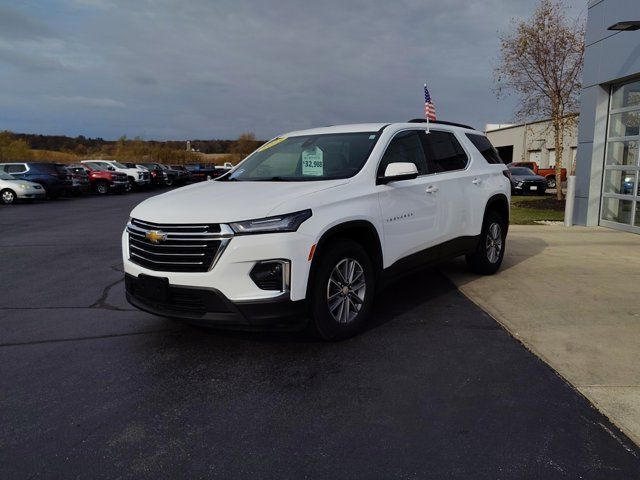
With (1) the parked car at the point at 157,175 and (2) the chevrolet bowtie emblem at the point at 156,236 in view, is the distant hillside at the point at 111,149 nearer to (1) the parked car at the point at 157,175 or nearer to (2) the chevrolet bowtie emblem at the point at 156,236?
(1) the parked car at the point at 157,175

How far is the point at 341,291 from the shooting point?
427 centimetres

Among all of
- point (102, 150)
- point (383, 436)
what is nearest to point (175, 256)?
point (383, 436)

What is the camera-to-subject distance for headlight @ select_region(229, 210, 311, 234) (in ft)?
12.0

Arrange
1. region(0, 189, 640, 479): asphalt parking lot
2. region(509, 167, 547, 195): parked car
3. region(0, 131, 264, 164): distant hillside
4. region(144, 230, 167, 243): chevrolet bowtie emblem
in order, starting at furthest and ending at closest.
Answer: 1. region(0, 131, 264, 164): distant hillside
2. region(509, 167, 547, 195): parked car
3. region(144, 230, 167, 243): chevrolet bowtie emblem
4. region(0, 189, 640, 479): asphalt parking lot

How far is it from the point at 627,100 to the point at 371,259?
9.42 m

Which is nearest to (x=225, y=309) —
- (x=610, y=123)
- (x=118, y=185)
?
(x=610, y=123)

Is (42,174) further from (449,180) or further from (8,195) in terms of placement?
(449,180)

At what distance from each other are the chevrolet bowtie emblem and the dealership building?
10214mm

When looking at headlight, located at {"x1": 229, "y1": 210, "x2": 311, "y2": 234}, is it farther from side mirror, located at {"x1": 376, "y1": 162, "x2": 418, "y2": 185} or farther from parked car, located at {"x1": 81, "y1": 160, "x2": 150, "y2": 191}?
parked car, located at {"x1": 81, "y1": 160, "x2": 150, "y2": 191}

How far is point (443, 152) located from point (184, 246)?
3368 mm

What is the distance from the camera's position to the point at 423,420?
3057mm

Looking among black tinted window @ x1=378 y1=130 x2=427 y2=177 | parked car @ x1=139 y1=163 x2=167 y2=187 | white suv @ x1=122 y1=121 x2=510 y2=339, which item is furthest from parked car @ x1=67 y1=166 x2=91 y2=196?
black tinted window @ x1=378 y1=130 x2=427 y2=177

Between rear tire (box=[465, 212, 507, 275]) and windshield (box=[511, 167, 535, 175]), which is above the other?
windshield (box=[511, 167, 535, 175])

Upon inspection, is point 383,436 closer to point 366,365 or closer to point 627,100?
point 366,365
